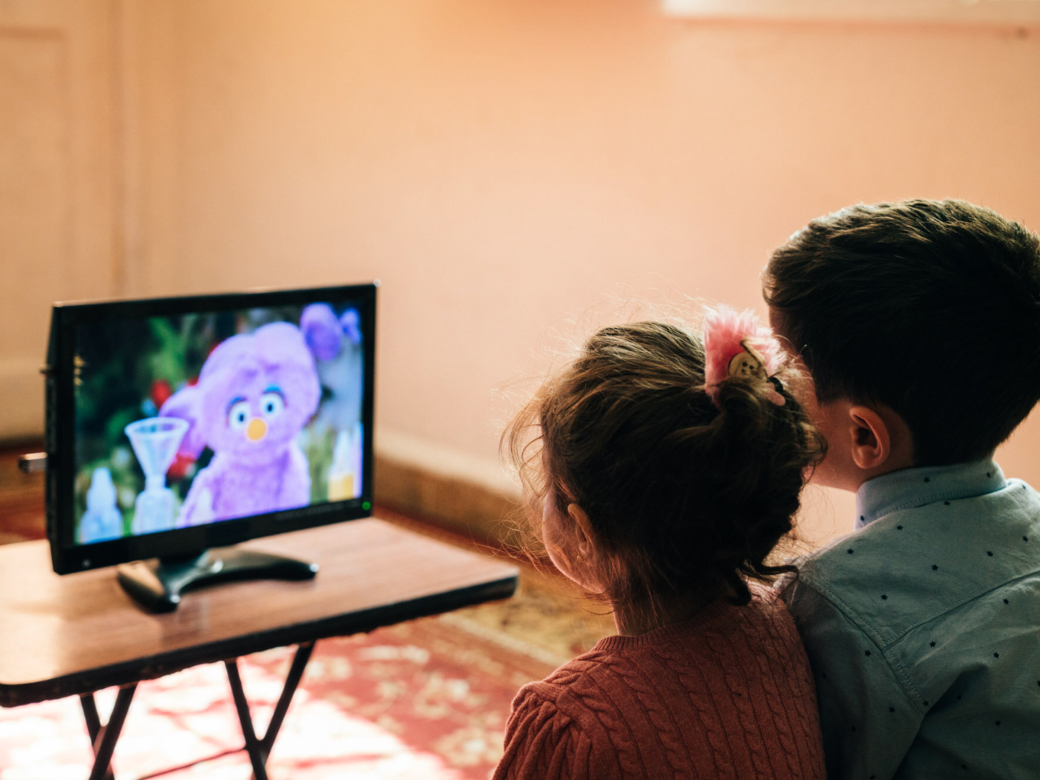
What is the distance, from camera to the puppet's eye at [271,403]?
5.91ft

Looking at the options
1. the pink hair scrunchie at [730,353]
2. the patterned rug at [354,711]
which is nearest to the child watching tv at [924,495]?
the pink hair scrunchie at [730,353]

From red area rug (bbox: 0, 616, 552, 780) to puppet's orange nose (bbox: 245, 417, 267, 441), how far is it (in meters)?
0.75

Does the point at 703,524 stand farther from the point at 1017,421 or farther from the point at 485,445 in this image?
the point at 485,445

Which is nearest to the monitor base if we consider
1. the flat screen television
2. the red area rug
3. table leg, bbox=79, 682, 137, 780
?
the flat screen television

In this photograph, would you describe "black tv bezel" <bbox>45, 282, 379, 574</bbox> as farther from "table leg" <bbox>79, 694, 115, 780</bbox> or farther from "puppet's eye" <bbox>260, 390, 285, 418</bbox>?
"table leg" <bbox>79, 694, 115, 780</bbox>

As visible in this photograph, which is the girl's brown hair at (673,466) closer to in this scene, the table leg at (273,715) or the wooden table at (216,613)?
the wooden table at (216,613)

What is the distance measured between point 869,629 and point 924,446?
181 mm

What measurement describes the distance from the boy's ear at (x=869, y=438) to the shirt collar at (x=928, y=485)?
0.02 metres

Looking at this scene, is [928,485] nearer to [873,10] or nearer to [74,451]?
[74,451]

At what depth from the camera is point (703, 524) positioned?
2.91 feet

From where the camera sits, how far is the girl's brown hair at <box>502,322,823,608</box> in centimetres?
87

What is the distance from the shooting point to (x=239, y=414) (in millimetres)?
1776

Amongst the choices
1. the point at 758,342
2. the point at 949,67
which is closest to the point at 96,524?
the point at 758,342

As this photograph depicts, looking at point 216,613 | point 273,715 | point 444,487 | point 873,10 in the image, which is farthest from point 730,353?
point 444,487
